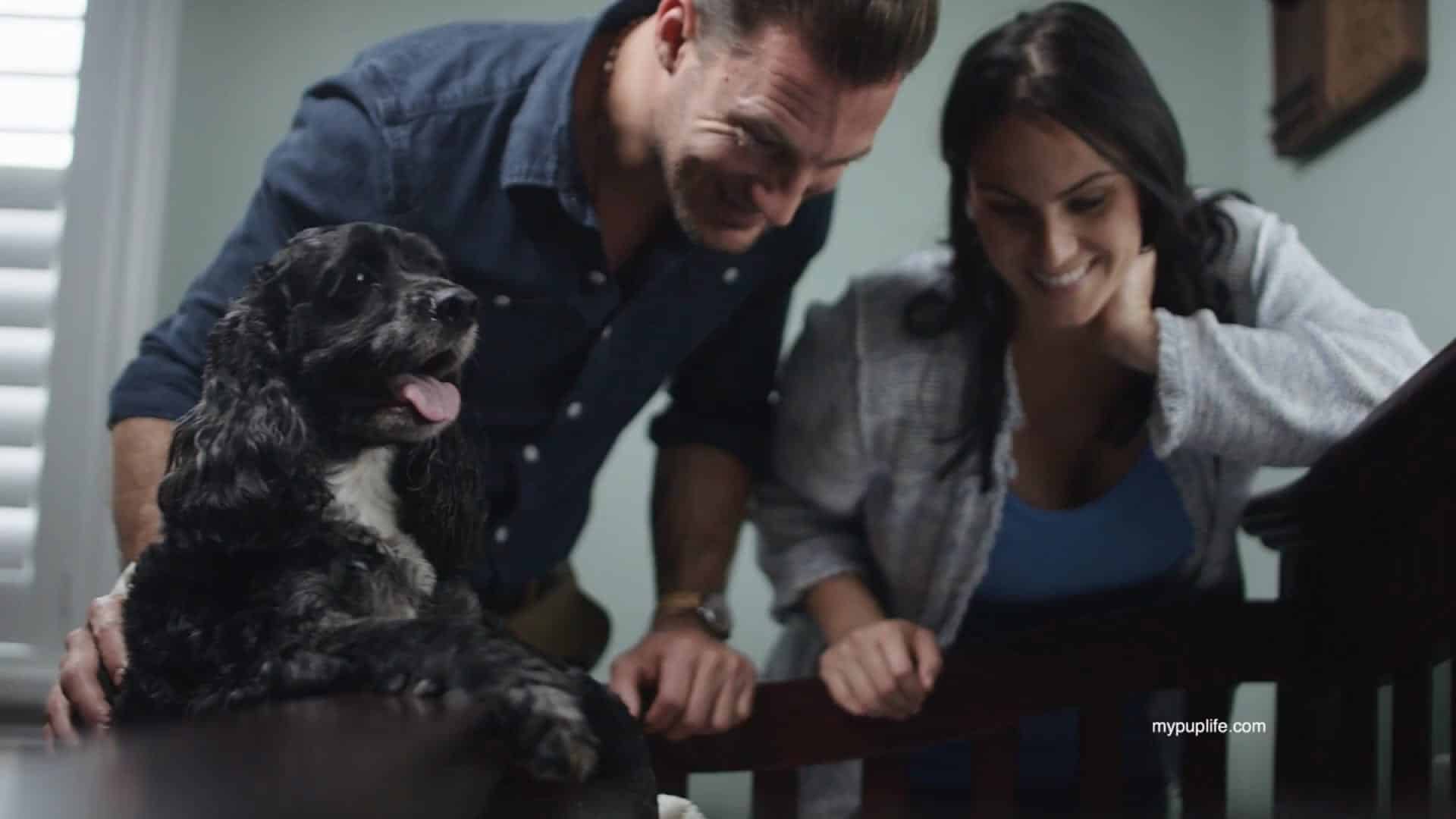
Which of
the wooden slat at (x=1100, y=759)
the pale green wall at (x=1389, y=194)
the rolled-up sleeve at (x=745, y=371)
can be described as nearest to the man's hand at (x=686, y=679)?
the rolled-up sleeve at (x=745, y=371)

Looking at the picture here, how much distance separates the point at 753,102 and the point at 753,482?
0.28m

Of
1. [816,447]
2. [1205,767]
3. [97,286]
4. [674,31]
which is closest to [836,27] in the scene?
[674,31]

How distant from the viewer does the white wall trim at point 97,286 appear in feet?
1.70

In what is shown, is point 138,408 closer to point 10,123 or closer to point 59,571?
point 59,571

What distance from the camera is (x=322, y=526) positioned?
44 cm

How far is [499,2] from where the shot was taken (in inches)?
28.4

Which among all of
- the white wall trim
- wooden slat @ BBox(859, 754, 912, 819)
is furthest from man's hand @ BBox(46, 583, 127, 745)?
wooden slat @ BBox(859, 754, 912, 819)

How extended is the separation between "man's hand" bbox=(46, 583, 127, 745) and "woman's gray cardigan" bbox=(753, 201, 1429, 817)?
41 centimetres

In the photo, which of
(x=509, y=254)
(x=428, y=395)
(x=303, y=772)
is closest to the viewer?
(x=303, y=772)

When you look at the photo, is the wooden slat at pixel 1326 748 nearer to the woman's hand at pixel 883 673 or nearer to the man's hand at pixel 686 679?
the woman's hand at pixel 883 673

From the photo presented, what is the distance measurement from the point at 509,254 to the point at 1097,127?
366mm

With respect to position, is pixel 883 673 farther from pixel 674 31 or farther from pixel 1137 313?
pixel 674 31

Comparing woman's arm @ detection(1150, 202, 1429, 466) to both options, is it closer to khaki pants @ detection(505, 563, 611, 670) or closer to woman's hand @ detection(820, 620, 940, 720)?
woman's hand @ detection(820, 620, 940, 720)

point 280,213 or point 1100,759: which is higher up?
point 280,213
